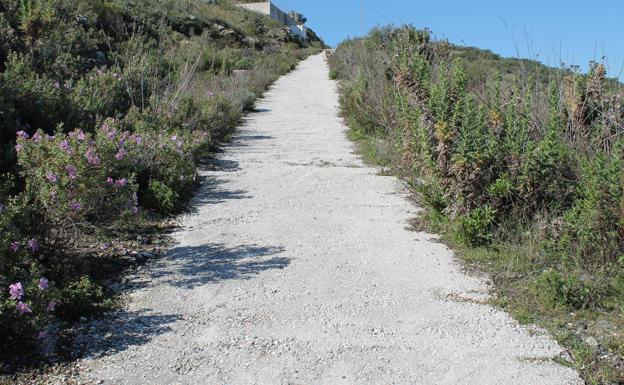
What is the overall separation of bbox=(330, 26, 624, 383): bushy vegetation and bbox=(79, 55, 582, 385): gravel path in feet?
1.12

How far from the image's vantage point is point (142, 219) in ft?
20.5

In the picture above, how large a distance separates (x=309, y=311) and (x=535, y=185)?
8.29 feet

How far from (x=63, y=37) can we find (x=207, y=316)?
1122cm

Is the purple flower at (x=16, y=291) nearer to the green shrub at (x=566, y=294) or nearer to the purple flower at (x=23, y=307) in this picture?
the purple flower at (x=23, y=307)

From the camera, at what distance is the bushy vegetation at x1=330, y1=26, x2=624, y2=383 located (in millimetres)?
4367

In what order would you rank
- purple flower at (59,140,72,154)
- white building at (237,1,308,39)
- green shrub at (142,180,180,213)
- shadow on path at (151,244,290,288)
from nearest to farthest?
purple flower at (59,140,72,154) → shadow on path at (151,244,290,288) → green shrub at (142,180,180,213) → white building at (237,1,308,39)

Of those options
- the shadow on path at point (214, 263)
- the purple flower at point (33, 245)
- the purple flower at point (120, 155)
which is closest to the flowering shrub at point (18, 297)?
the purple flower at point (33, 245)

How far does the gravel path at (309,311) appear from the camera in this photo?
11.5 ft

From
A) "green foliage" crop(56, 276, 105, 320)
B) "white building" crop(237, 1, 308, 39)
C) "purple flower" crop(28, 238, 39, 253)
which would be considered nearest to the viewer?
"purple flower" crop(28, 238, 39, 253)

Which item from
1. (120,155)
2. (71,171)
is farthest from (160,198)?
(71,171)

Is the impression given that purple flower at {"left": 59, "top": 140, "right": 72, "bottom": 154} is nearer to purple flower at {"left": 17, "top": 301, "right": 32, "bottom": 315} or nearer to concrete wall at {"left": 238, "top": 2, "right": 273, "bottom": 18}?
purple flower at {"left": 17, "top": 301, "right": 32, "bottom": 315}

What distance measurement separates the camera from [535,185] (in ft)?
18.0

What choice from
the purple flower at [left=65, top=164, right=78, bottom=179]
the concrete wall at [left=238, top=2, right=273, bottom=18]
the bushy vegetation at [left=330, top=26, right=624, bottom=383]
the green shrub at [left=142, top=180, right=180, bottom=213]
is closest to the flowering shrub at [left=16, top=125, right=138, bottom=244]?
the purple flower at [left=65, top=164, right=78, bottom=179]

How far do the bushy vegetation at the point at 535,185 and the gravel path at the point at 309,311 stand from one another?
34 centimetres
